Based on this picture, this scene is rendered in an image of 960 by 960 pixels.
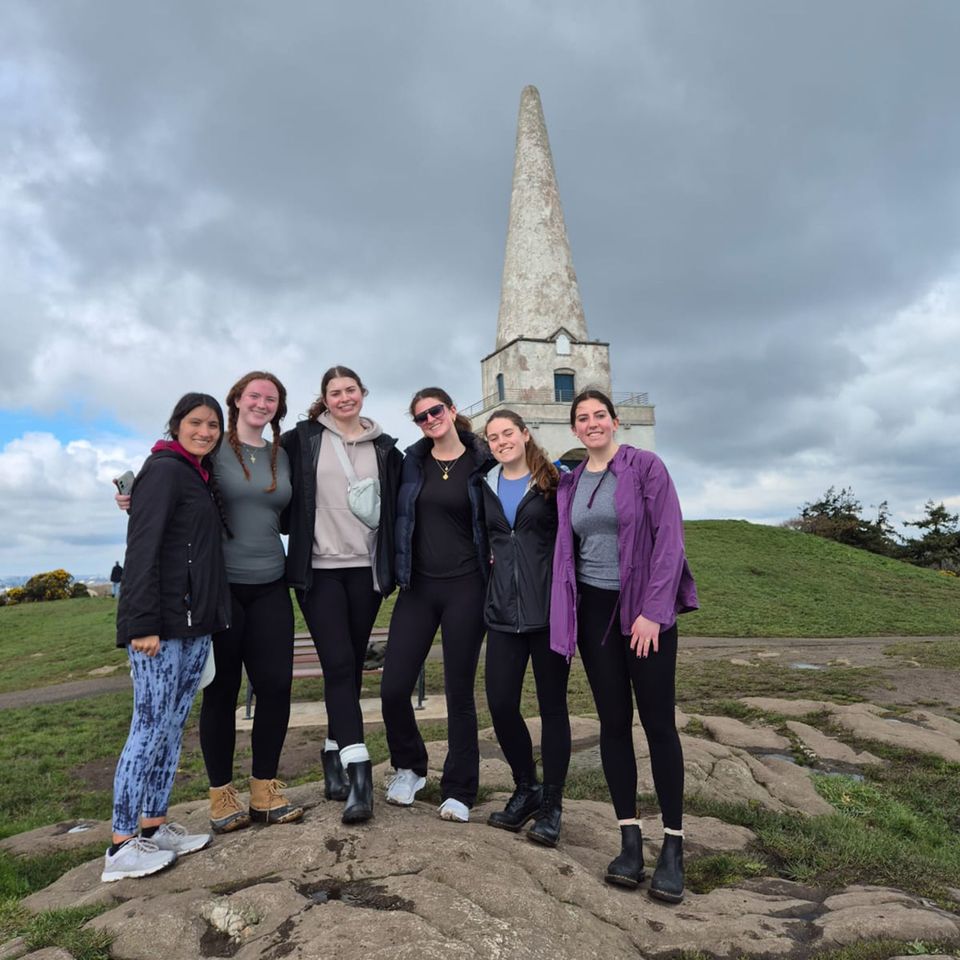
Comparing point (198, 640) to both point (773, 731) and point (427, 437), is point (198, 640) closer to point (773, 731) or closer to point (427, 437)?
point (427, 437)

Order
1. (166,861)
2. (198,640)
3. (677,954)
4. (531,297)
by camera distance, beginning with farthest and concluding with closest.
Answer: (531,297) → (198,640) → (166,861) → (677,954)

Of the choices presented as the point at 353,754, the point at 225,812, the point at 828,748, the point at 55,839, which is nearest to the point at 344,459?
the point at 353,754

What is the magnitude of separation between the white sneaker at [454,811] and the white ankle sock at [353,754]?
1.65ft

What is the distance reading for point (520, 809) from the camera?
4.06 m

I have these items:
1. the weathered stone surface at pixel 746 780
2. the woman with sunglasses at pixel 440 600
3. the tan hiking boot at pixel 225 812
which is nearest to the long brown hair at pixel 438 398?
the woman with sunglasses at pixel 440 600

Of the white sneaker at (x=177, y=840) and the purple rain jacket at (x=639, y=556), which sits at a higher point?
the purple rain jacket at (x=639, y=556)

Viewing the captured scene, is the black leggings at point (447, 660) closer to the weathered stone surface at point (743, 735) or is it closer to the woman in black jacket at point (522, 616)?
the woman in black jacket at point (522, 616)

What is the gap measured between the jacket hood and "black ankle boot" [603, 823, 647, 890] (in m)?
2.39

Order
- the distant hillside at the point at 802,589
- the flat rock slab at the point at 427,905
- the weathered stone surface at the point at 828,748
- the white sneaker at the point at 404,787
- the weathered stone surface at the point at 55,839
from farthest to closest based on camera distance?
the distant hillside at the point at 802,589 → the weathered stone surface at the point at 828,748 → the weathered stone surface at the point at 55,839 → the white sneaker at the point at 404,787 → the flat rock slab at the point at 427,905

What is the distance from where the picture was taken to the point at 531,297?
3353 centimetres

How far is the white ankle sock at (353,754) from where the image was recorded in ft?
12.6

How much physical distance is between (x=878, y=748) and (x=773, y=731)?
2.90ft

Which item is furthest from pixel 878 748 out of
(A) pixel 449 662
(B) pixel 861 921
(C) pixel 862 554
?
(C) pixel 862 554

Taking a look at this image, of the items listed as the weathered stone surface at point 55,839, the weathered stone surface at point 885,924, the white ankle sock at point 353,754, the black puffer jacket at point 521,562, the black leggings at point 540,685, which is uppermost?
the black puffer jacket at point 521,562
